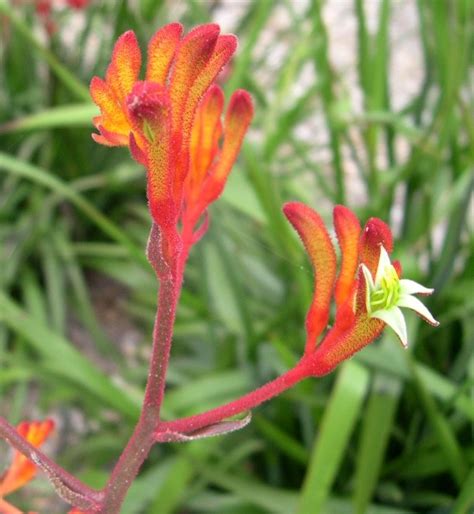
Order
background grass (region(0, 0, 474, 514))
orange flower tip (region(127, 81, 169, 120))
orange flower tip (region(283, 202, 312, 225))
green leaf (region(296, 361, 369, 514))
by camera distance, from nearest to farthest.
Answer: orange flower tip (region(127, 81, 169, 120)), orange flower tip (region(283, 202, 312, 225)), green leaf (region(296, 361, 369, 514)), background grass (region(0, 0, 474, 514))

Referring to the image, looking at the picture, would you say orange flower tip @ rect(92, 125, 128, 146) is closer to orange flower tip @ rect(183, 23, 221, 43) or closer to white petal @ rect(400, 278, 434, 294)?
orange flower tip @ rect(183, 23, 221, 43)

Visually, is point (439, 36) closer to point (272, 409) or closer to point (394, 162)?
point (394, 162)

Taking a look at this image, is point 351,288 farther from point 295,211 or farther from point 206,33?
point 206,33

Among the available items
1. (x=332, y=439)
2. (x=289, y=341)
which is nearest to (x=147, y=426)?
(x=332, y=439)

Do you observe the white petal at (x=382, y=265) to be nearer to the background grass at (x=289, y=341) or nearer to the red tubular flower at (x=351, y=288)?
the red tubular flower at (x=351, y=288)

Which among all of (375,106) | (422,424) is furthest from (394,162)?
(422,424)

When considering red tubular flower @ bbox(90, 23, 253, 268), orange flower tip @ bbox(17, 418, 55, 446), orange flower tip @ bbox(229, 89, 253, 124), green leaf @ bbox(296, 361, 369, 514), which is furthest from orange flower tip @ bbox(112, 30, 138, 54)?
green leaf @ bbox(296, 361, 369, 514)
